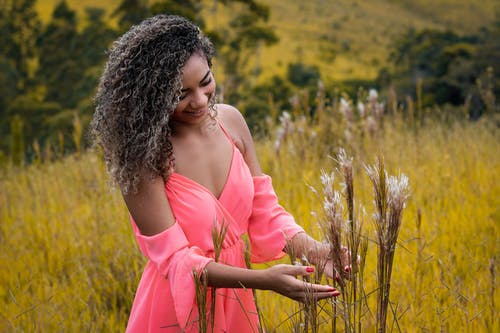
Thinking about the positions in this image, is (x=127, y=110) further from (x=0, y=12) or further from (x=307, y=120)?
(x=0, y=12)

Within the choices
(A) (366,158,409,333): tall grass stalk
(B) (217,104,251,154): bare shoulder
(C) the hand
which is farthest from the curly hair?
(A) (366,158,409,333): tall grass stalk

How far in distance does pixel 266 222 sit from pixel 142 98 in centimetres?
59

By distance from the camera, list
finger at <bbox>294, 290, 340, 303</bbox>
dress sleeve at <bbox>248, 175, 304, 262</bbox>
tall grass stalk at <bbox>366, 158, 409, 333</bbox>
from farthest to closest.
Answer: dress sleeve at <bbox>248, 175, 304, 262</bbox> → finger at <bbox>294, 290, 340, 303</bbox> → tall grass stalk at <bbox>366, 158, 409, 333</bbox>

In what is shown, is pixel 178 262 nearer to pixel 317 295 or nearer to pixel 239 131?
pixel 317 295

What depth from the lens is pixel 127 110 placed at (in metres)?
1.51

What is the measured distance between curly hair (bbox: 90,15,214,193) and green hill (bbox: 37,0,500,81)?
34375 mm

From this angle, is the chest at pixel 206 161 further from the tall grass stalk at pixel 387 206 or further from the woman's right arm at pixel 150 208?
the tall grass stalk at pixel 387 206

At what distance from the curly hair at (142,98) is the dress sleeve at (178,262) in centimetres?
16

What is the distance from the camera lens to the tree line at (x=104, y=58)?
14.7 metres

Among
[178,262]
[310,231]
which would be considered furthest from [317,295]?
[310,231]

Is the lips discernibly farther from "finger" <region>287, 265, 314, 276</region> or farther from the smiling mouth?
"finger" <region>287, 265, 314, 276</region>

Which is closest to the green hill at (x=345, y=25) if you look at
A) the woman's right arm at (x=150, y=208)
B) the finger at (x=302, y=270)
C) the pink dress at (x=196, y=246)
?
the pink dress at (x=196, y=246)

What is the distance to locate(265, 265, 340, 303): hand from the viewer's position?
3.87 ft

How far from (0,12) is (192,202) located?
1380 inches
